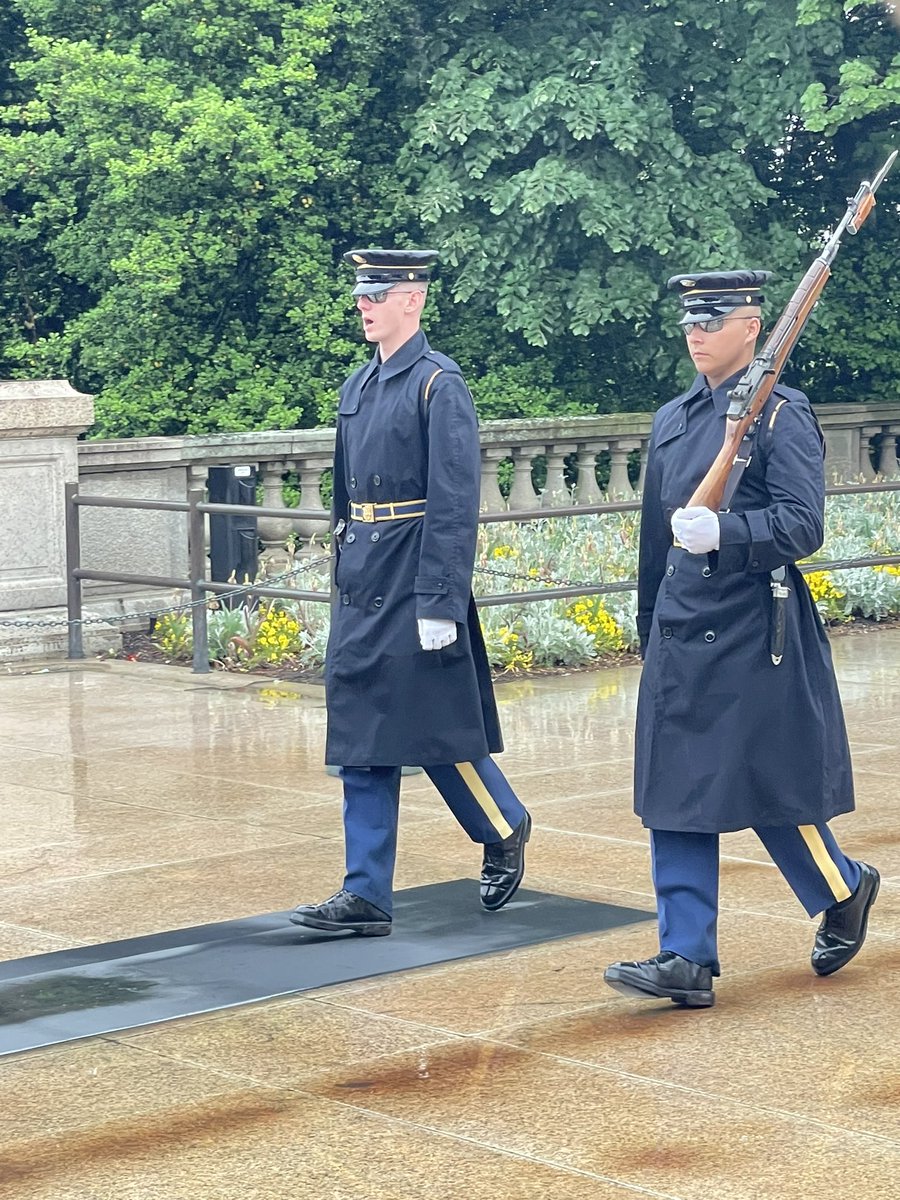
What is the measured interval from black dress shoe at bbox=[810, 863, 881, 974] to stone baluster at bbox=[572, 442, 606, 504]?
10.0 meters

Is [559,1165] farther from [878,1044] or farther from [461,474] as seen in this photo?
[461,474]

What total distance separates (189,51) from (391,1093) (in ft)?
50.8

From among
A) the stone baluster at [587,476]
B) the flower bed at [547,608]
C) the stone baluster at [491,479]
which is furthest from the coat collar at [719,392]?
the stone baluster at [587,476]

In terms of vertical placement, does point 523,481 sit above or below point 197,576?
above

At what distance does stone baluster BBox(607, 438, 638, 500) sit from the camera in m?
16.2

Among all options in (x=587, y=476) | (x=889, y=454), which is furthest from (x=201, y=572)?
(x=889, y=454)

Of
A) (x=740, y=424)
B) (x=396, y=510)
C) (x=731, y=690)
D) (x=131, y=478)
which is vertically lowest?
(x=131, y=478)

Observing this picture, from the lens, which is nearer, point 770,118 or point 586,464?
point 586,464

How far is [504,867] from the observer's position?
6.32 m

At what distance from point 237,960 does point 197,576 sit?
236 inches

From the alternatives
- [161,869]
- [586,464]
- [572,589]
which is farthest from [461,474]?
[586,464]

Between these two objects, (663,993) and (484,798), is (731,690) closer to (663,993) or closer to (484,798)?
(663,993)

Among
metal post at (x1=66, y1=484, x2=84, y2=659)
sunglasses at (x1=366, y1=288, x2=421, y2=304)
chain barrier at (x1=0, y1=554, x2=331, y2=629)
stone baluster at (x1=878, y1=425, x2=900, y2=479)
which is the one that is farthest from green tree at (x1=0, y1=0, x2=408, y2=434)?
sunglasses at (x1=366, y1=288, x2=421, y2=304)

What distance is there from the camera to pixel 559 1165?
13.9 feet
